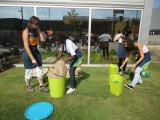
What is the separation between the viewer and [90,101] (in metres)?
3.63

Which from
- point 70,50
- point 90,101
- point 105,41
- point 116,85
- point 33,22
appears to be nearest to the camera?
point 33,22

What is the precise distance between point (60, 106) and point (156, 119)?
2.04 m

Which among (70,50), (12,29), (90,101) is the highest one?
(12,29)

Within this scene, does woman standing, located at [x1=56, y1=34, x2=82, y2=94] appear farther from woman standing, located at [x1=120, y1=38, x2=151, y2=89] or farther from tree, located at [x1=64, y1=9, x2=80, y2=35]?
tree, located at [x1=64, y1=9, x2=80, y2=35]

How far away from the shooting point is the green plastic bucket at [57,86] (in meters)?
3.57

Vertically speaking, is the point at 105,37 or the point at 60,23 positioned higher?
the point at 60,23

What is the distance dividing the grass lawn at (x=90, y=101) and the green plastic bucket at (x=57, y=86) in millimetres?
123

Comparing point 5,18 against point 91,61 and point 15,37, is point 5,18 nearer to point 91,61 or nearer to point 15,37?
point 15,37

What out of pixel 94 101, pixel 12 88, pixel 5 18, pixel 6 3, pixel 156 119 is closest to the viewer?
pixel 156 119

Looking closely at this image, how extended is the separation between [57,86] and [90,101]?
0.90 m

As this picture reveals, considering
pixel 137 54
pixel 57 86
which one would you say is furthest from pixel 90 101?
pixel 137 54

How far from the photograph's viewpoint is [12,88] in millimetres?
4301

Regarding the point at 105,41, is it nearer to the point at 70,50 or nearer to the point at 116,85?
the point at 116,85

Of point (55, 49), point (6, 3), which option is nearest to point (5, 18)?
point (6, 3)
